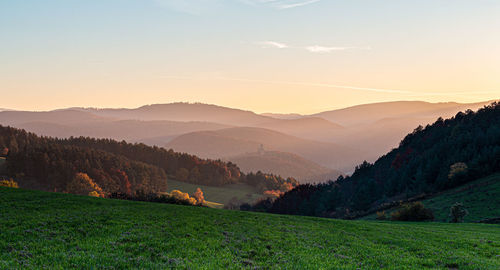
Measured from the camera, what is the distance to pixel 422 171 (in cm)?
10688

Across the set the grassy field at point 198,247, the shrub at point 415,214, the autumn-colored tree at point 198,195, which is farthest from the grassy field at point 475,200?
the autumn-colored tree at point 198,195

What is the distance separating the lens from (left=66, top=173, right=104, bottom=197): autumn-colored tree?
144m

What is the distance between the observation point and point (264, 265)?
44.9 ft

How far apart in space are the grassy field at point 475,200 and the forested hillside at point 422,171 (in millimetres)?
12741

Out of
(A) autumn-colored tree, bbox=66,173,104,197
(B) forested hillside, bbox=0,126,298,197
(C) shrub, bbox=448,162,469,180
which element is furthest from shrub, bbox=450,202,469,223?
(A) autumn-colored tree, bbox=66,173,104,197

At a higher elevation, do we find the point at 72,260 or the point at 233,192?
the point at 72,260

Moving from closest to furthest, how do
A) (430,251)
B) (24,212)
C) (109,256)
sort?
(109,256), (430,251), (24,212)

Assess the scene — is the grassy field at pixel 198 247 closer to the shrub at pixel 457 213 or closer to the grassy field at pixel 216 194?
the shrub at pixel 457 213

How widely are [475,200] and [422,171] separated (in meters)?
49.5

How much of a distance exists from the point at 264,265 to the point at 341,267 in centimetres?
357

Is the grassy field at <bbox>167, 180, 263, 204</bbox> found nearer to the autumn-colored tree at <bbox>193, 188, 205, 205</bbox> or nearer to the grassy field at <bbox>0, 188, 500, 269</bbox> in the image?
the autumn-colored tree at <bbox>193, 188, 205, 205</bbox>

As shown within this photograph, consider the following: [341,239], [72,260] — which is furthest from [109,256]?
[341,239]

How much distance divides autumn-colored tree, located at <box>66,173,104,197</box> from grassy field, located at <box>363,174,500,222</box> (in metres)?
139

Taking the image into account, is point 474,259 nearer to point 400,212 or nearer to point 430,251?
point 430,251
